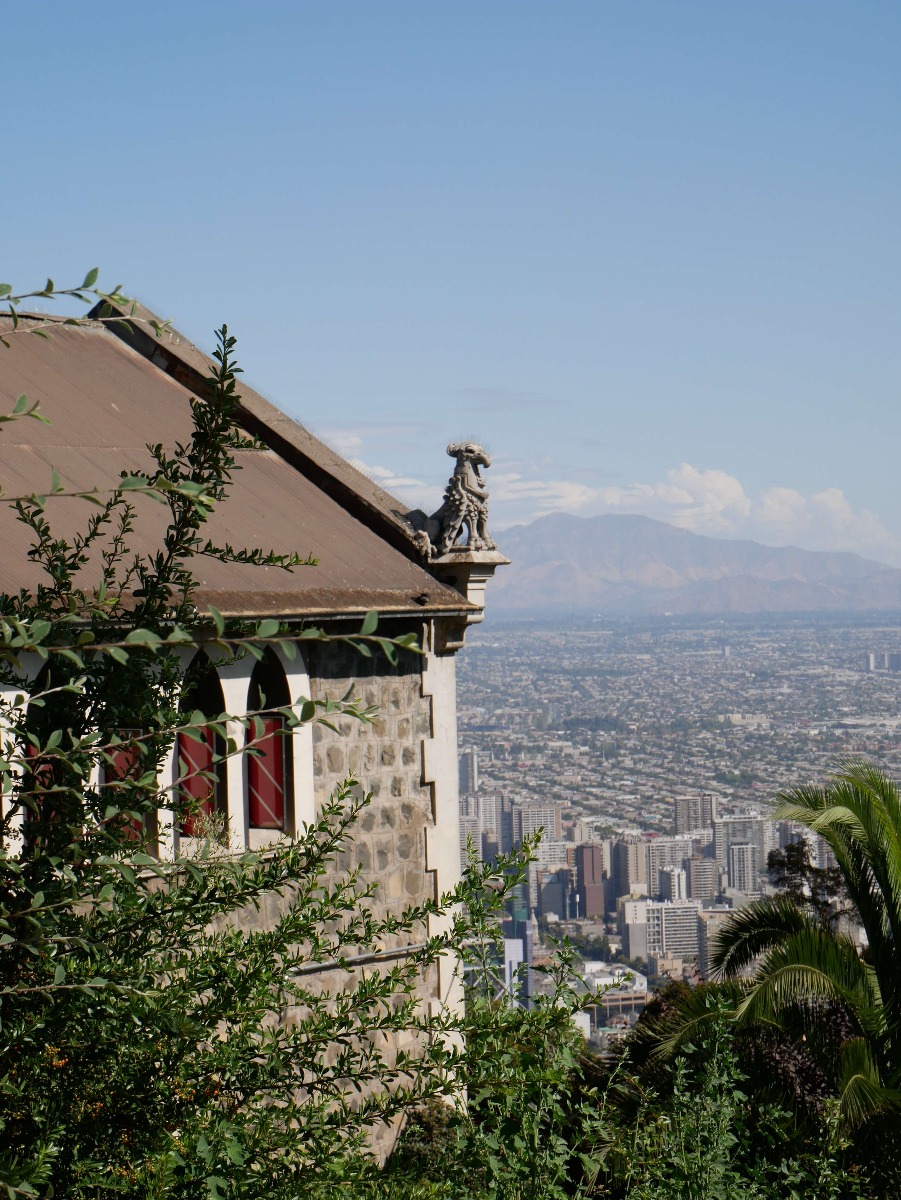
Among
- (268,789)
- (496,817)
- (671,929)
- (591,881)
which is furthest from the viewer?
(496,817)

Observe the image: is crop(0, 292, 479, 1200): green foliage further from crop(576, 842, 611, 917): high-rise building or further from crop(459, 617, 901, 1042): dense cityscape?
crop(576, 842, 611, 917): high-rise building

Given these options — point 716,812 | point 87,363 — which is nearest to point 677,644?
point 716,812

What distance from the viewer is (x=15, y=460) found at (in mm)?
9141

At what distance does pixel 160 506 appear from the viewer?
962 cm

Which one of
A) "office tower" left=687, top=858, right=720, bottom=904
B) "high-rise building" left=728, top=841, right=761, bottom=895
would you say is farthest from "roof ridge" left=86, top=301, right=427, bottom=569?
"high-rise building" left=728, top=841, right=761, bottom=895

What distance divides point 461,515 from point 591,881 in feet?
115

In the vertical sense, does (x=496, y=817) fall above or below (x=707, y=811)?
below

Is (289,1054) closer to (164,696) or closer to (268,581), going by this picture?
(164,696)

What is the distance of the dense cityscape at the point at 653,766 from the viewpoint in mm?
35219

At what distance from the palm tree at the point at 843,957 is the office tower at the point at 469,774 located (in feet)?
218

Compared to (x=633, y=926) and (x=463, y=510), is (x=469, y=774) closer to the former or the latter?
(x=633, y=926)

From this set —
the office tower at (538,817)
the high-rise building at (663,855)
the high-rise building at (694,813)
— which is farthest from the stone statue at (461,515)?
the high-rise building at (694,813)

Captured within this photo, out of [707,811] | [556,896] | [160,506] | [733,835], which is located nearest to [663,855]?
[733,835]

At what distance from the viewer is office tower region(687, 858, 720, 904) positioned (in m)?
45.4
